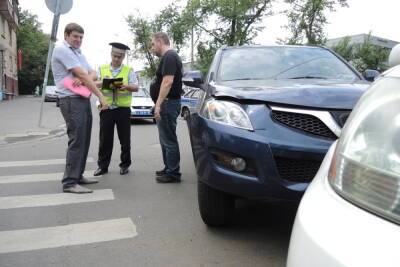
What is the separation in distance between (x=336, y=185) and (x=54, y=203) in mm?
3949

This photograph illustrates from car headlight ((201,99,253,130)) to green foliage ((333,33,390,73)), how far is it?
101ft

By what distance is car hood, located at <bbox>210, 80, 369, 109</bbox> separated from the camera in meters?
3.19

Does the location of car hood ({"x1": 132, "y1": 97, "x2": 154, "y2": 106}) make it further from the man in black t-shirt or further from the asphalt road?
the man in black t-shirt

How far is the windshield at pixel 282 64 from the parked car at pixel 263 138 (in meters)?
0.63

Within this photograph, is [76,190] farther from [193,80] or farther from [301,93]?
[301,93]

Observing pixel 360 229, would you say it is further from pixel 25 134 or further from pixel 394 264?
pixel 25 134

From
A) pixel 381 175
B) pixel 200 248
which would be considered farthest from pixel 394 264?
pixel 200 248

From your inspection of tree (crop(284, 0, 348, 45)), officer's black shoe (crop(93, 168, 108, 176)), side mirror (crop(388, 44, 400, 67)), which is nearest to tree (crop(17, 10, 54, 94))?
tree (crop(284, 0, 348, 45))

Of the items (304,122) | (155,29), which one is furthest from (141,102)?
(155,29)

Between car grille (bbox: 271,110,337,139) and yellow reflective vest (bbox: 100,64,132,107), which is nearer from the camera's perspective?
car grille (bbox: 271,110,337,139)

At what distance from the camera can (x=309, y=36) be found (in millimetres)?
34344

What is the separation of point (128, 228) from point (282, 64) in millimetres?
2219

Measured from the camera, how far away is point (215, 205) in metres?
3.67

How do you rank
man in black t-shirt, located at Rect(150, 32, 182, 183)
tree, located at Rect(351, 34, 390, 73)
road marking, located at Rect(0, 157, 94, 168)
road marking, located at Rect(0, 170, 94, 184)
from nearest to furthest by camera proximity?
man in black t-shirt, located at Rect(150, 32, 182, 183)
road marking, located at Rect(0, 170, 94, 184)
road marking, located at Rect(0, 157, 94, 168)
tree, located at Rect(351, 34, 390, 73)
